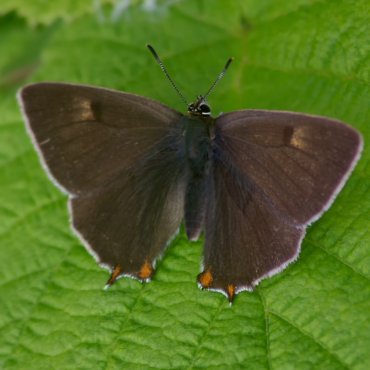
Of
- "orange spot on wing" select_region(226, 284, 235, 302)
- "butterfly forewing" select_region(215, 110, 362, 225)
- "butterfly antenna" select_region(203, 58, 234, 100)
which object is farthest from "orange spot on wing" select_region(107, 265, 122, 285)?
"butterfly antenna" select_region(203, 58, 234, 100)

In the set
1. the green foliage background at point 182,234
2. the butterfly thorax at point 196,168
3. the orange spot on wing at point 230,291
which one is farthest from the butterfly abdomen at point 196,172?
the orange spot on wing at point 230,291

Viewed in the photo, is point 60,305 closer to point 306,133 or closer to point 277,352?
point 277,352

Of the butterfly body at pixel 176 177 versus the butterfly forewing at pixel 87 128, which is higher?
the butterfly forewing at pixel 87 128

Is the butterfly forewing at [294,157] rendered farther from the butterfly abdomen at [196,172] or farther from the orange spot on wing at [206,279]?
the orange spot on wing at [206,279]

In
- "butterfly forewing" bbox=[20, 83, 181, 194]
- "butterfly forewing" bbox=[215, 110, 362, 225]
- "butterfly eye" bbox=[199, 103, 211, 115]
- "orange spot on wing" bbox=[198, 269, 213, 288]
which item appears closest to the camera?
"butterfly forewing" bbox=[215, 110, 362, 225]

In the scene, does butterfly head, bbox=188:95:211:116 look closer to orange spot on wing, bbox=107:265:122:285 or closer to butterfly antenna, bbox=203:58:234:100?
butterfly antenna, bbox=203:58:234:100

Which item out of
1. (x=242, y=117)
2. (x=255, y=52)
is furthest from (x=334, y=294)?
(x=255, y=52)

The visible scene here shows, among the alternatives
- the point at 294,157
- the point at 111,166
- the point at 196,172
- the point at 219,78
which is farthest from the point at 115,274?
the point at 219,78
